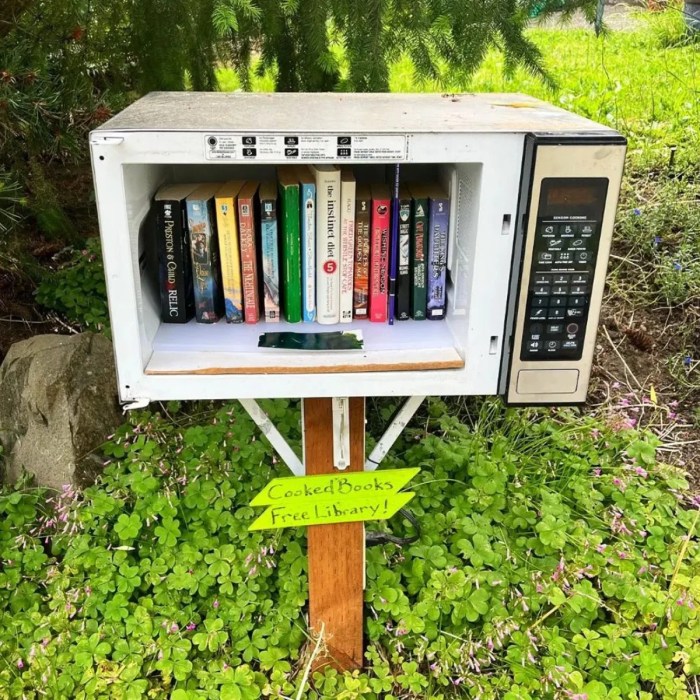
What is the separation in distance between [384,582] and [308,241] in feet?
3.31

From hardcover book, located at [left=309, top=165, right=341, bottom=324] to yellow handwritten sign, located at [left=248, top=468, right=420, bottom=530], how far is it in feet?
1.15

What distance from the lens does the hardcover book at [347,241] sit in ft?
4.65

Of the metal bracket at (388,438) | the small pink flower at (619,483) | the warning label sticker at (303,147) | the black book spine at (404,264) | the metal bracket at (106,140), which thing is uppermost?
the metal bracket at (106,140)

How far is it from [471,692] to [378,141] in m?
1.35

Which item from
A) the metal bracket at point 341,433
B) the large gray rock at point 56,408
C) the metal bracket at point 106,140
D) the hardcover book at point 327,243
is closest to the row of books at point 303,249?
the hardcover book at point 327,243

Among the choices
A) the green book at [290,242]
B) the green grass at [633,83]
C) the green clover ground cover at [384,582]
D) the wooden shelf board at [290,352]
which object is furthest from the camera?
the green grass at [633,83]

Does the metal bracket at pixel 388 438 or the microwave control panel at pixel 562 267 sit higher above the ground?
the microwave control panel at pixel 562 267

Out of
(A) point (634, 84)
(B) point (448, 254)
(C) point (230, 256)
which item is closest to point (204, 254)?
(C) point (230, 256)

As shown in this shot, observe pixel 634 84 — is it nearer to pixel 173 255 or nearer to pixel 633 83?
pixel 633 83

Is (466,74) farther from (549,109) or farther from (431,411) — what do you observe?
(431,411)

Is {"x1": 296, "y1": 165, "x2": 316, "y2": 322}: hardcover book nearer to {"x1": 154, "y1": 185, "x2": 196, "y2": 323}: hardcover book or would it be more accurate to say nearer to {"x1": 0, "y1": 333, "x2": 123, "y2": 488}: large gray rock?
{"x1": 154, "y1": 185, "x2": 196, "y2": 323}: hardcover book

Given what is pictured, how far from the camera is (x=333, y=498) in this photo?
1.57 metres

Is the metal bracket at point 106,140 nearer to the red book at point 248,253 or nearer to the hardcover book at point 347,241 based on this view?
the red book at point 248,253

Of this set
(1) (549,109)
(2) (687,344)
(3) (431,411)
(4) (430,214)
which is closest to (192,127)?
(4) (430,214)
